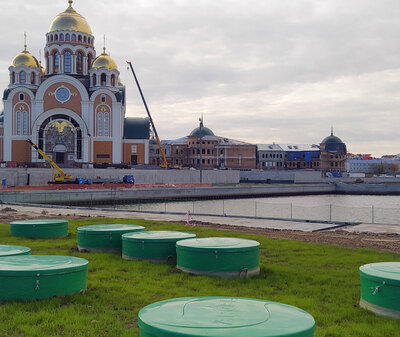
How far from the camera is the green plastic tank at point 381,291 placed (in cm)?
762

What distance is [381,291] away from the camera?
777 centimetres

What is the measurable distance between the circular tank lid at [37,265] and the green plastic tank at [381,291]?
485cm

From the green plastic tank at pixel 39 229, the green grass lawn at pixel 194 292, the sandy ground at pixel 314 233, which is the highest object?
the green plastic tank at pixel 39 229

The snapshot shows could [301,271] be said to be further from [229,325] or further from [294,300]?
[229,325]

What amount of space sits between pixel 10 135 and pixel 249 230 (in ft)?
205

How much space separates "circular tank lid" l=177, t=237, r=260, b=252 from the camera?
10258mm

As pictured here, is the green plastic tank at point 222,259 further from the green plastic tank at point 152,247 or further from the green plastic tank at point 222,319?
the green plastic tank at point 222,319

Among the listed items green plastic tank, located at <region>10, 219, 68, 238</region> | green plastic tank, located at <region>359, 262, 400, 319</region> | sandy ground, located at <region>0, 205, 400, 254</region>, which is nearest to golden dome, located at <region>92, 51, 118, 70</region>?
sandy ground, located at <region>0, 205, 400, 254</region>

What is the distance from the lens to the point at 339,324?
7387mm

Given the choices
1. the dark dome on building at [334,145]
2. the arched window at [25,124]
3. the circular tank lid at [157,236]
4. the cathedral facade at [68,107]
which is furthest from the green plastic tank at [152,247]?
the dark dome on building at [334,145]

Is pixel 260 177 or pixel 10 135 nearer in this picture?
pixel 10 135

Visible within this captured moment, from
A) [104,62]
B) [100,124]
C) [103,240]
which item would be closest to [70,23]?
[104,62]

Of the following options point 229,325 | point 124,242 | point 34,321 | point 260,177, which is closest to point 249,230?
point 124,242

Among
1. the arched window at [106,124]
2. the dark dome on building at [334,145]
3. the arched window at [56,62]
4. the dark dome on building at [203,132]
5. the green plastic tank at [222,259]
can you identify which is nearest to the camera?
the green plastic tank at [222,259]
